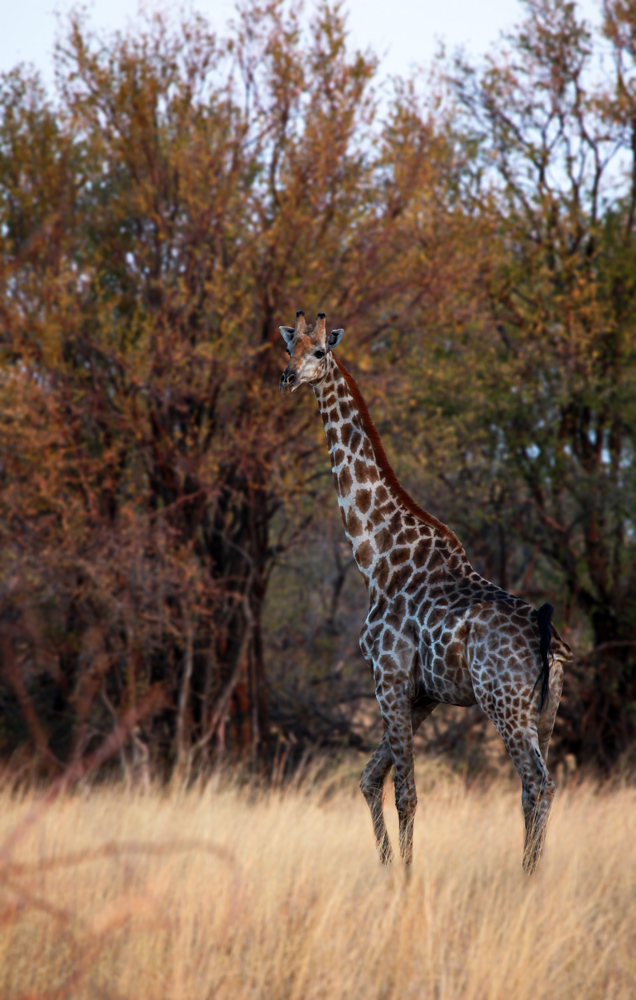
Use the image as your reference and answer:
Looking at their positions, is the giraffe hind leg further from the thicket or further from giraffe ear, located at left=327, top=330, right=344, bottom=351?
the thicket

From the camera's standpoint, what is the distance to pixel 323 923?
13.7ft

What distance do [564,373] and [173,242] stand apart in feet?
18.0

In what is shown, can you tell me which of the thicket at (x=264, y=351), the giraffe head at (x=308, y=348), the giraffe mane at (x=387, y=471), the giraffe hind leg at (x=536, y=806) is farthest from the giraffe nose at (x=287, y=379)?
the thicket at (x=264, y=351)

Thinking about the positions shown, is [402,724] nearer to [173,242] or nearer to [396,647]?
[396,647]

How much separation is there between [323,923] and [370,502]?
1.97 metres

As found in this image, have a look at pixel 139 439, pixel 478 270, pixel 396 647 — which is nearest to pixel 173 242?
pixel 139 439

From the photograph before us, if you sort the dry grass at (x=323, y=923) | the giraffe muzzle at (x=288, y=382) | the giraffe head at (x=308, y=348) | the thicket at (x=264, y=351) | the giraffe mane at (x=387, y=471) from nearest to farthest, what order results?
the dry grass at (x=323, y=923), the giraffe muzzle at (x=288, y=382), the giraffe head at (x=308, y=348), the giraffe mane at (x=387, y=471), the thicket at (x=264, y=351)

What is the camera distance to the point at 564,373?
12258 millimetres

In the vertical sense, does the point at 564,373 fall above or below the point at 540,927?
above

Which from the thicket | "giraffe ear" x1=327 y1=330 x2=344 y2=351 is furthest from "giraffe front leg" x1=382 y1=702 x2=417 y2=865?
the thicket

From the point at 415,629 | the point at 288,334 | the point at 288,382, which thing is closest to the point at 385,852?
the point at 415,629

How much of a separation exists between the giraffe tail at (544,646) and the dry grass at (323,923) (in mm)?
923

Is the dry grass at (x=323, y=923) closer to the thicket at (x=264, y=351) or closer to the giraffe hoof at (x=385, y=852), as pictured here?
the giraffe hoof at (x=385, y=852)

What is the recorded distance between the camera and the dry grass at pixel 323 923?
12.3 feet
